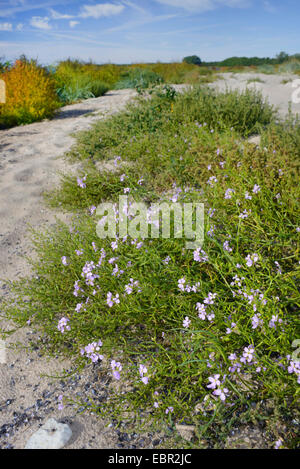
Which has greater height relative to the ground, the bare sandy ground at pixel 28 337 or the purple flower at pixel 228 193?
the purple flower at pixel 228 193

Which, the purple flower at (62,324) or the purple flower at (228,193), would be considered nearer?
the purple flower at (62,324)

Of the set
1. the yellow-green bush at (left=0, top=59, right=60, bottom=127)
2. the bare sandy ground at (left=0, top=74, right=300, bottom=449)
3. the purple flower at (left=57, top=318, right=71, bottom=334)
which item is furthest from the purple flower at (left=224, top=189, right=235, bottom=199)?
the yellow-green bush at (left=0, top=59, right=60, bottom=127)

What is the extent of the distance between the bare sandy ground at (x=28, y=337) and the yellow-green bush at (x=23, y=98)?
1.67ft

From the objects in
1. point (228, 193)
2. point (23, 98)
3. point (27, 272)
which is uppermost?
point (23, 98)

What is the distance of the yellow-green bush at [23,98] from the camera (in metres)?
7.27

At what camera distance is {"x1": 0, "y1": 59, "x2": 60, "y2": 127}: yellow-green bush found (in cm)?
727

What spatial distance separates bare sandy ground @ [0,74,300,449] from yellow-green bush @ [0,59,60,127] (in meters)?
0.51

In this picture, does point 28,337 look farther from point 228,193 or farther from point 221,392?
point 228,193

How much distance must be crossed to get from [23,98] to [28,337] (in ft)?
20.8

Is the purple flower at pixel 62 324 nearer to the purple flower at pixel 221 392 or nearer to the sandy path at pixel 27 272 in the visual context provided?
the sandy path at pixel 27 272

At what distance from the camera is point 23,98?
7.31m

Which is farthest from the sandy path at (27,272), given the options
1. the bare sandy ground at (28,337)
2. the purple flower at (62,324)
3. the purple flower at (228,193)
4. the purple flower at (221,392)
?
the purple flower at (228,193)

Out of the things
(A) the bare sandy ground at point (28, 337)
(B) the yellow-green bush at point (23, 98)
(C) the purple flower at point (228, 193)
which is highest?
(B) the yellow-green bush at point (23, 98)

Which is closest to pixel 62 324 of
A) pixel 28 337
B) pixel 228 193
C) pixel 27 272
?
pixel 28 337
